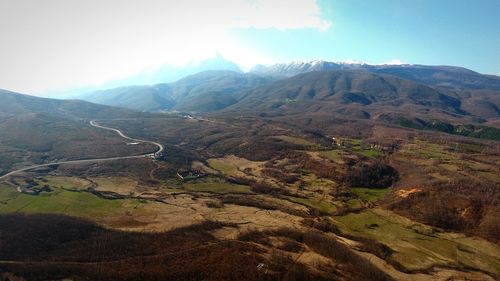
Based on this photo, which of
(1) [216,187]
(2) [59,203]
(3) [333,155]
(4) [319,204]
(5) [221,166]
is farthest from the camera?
(3) [333,155]

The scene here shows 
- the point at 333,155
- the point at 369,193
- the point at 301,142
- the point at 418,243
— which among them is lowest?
the point at 418,243

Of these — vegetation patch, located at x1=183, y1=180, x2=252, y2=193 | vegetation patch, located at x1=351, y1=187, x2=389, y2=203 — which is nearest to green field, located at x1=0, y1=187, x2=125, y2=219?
vegetation patch, located at x1=183, y1=180, x2=252, y2=193

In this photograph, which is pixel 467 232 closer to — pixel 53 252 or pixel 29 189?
pixel 53 252

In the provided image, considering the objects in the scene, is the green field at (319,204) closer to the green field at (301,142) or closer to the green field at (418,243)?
the green field at (418,243)

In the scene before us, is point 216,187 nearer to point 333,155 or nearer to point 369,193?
point 369,193

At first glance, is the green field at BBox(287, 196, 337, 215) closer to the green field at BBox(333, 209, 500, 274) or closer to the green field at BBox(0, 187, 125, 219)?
the green field at BBox(333, 209, 500, 274)

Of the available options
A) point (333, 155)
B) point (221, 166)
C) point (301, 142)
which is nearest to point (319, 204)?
point (333, 155)

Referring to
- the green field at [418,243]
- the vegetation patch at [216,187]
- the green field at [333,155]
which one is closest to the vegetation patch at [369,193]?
the green field at [418,243]

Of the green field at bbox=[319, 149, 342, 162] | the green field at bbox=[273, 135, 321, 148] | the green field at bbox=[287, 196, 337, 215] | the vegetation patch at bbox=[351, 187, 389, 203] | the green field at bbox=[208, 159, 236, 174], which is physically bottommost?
the green field at bbox=[208, 159, 236, 174]

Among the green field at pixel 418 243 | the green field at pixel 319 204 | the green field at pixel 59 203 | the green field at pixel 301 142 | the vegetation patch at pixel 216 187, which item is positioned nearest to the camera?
the green field at pixel 418 243
